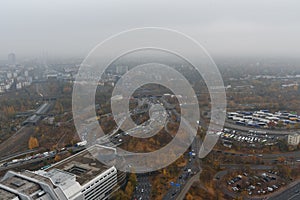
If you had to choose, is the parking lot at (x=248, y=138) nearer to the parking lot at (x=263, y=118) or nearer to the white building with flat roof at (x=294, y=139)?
the white building with flat roof at (x=294, y=139)

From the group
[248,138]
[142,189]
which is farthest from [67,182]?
[248,138]

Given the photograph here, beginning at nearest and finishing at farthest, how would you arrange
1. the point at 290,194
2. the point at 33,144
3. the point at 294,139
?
the point at 290,194 < the point at 294,139 < the point at 33,144

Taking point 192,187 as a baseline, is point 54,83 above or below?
above

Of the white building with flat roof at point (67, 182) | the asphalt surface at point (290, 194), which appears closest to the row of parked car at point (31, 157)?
the white building with flat roof at point (67, 182)

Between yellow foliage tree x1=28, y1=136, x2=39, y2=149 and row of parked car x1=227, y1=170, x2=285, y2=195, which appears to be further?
yellow foliage tree x1=28, y1=136, x2=39, y2=149

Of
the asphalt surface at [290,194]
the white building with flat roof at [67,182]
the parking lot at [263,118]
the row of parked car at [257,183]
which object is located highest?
the white building with flat roof at [67,182]

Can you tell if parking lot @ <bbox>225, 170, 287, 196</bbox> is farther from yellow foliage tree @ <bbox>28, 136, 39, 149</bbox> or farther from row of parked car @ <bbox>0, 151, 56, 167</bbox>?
yellow foliage tree @ <bbox>28, 136, 39, 149</bbox>

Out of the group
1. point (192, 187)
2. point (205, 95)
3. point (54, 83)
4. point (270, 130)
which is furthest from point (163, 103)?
point (54, 83)

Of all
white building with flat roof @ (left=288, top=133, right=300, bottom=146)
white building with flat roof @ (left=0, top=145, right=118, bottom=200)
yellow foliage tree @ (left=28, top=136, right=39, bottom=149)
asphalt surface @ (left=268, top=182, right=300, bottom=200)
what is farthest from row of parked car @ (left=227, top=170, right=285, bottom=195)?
yellow foliage tree @ (left=28, top=136, right=39, bottom=149)

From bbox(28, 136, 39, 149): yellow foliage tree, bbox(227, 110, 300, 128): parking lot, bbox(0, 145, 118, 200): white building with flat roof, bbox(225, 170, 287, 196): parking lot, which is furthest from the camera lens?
bbox(227, 110, 300, 128): parking lot

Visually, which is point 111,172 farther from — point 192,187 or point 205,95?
point 205,95

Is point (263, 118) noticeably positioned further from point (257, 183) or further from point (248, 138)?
point (257, 183)
